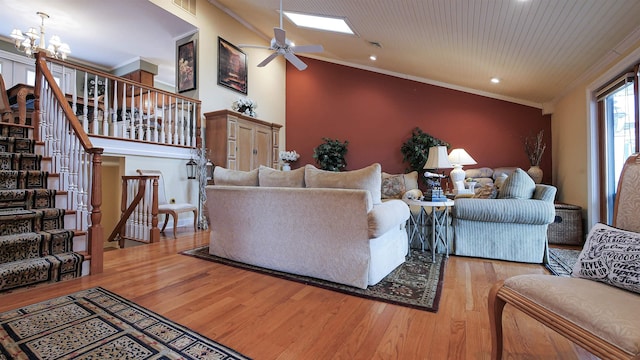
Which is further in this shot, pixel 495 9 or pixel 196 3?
pixel 196 3

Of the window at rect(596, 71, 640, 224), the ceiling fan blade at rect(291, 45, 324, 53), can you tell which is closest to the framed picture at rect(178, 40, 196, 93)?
the ceiling fan blade at rect(291, 45, 324, 53)

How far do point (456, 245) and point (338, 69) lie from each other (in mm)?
4859

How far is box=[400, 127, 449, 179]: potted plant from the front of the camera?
550cm

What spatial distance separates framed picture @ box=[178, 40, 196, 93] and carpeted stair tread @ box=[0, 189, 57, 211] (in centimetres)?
305

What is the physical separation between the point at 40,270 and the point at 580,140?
6200mm

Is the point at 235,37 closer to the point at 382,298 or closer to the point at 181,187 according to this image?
the point at 181,187

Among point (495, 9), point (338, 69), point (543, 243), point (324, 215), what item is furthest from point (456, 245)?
point (338, 69)

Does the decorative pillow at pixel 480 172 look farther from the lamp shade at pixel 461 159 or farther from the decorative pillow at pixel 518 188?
the decorative pillow at pixel 518 188

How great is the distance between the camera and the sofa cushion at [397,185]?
189 inches

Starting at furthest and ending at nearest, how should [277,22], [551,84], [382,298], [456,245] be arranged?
[277,22] → [551,84] → [456,245] → [382,298]

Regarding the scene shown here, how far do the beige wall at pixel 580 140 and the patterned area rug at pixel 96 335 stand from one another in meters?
4.45

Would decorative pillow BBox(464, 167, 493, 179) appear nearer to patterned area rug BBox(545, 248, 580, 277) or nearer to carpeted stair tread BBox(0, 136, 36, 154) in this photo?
patterned area rug BBox(545, 248, 580, 277)

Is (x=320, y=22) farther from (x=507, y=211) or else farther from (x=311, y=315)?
(x=311, y=315)

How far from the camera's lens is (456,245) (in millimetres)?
3082
